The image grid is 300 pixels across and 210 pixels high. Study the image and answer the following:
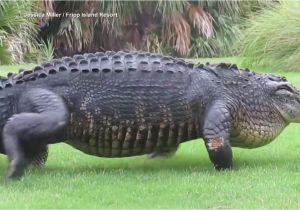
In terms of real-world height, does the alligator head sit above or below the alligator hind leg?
above

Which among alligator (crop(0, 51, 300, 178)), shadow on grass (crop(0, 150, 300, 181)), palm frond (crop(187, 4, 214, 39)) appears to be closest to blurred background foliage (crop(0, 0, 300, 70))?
palm frond (crop(187, 4, 214, 39))

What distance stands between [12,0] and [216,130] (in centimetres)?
834

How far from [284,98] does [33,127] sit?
1.93 m

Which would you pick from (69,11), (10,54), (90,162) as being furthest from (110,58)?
(69,11)

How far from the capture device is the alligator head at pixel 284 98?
514 centimetres

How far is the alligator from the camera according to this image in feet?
15.2

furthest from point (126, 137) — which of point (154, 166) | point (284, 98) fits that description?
point (284, 98)

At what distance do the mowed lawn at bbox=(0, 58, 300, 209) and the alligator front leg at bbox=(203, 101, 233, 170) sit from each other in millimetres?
92

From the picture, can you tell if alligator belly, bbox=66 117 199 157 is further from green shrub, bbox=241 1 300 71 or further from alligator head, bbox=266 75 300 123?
green shrub, bbox=241 1 300 71

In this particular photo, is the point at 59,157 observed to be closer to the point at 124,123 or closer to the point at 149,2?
the point at 124,123

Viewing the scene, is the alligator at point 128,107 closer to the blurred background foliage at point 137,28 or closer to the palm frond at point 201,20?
the blurred background foliage at point 137,28

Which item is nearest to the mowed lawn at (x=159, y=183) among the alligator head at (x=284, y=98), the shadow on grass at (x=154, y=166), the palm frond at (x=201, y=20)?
the shadow on grass at (x=154, y=166)

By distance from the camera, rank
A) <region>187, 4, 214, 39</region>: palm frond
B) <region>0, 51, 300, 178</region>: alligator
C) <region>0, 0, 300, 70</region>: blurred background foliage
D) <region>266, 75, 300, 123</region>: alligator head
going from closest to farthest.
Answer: <region>0, 51, 300, 178</region>: alligator < <region>266, 75, 300, 123</region>: alligator head < <region>0, 0, 300, 70</region>: blurred background foliage < <region>187, 4, 214, 39</region>: palm frond

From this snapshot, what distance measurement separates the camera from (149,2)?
16578 millimetres
